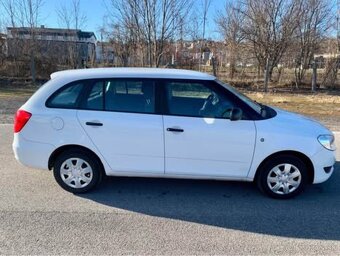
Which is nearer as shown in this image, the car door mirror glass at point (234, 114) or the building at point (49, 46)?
the car door mirror glass at point (234, 114)

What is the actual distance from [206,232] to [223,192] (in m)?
1.15

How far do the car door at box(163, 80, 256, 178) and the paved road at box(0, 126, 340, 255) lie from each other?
412mm

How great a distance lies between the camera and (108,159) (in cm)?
445

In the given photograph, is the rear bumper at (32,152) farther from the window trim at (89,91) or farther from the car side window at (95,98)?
the car side window at (95,98)

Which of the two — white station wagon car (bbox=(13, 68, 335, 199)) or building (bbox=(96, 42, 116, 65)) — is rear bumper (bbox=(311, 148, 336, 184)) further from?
building (bbox=(96, 42, 116, 65))

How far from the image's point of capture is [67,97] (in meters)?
4.46

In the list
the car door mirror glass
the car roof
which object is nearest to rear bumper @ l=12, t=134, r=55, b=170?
the car roof

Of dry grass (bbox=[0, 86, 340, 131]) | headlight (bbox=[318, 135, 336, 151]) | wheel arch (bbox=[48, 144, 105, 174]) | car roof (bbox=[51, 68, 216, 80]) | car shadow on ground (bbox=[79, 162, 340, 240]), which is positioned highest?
car roof (bbox=[51, 68, 216, 80])

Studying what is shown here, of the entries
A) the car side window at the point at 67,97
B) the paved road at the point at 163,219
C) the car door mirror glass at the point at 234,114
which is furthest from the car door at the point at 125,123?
the car door mirror glass at the point at 234,114

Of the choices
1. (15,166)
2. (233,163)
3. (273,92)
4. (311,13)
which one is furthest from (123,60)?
(233,163)

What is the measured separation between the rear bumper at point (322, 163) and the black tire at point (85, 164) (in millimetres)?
2683

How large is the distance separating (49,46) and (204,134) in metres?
17.2

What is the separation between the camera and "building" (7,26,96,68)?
61.5 ft

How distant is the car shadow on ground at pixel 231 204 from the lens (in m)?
3.79
